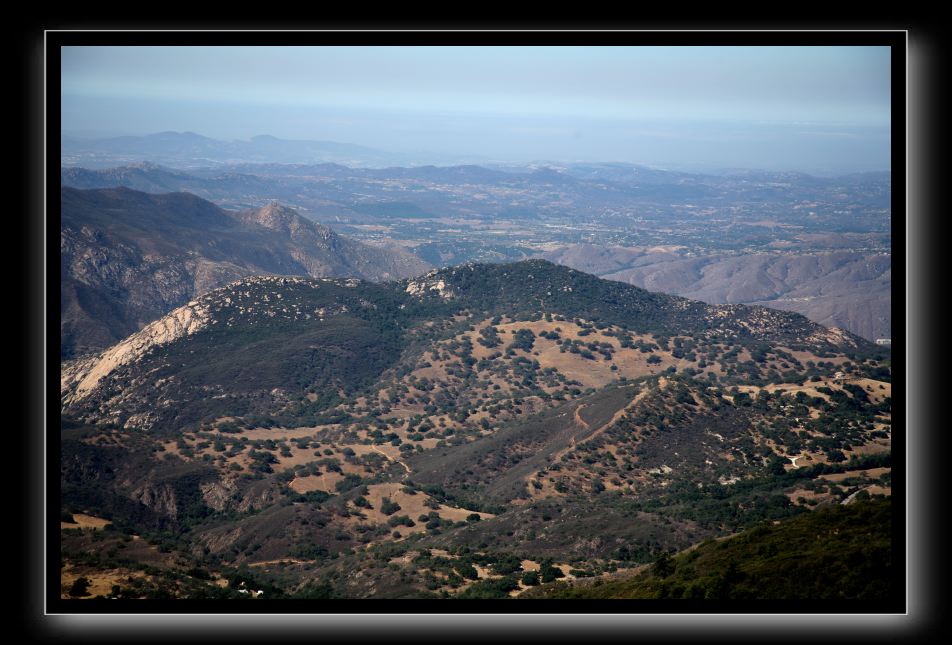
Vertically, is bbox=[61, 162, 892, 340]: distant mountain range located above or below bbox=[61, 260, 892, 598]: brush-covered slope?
above

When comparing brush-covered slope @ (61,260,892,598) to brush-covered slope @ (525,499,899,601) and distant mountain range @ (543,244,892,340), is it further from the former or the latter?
distant mountain range @ (543,244,892,340)

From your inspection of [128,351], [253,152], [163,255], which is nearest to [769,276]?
[163,255]

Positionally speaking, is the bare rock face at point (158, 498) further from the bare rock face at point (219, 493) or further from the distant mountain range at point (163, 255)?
the distant mountain range at point (163, 255)

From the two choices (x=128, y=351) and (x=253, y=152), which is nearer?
(x=128, y=351)

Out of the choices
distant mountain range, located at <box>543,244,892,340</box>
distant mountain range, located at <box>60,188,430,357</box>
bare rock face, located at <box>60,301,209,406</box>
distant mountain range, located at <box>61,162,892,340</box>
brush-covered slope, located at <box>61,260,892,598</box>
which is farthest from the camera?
distant mountain range, located at <box>61,162,892,340</box>

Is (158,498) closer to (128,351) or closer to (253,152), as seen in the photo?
(128,351)

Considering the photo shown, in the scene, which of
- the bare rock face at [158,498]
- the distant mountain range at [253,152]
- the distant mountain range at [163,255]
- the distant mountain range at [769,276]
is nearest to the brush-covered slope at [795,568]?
the bare rock face at [158,498]

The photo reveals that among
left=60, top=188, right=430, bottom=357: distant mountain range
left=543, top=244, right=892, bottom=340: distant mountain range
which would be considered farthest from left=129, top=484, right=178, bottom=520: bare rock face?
left=543, top=244, right=892, bottom=340: distant mountain range

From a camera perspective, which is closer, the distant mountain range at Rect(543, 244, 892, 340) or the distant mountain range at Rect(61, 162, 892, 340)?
the distant mountain range at Rect(543, 244, 892, 340)
